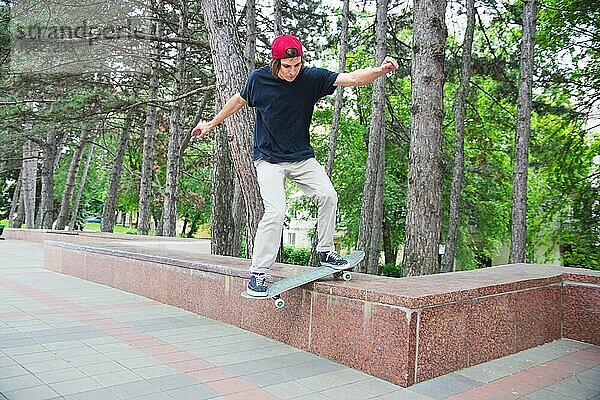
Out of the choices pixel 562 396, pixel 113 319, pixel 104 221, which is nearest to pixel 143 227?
pixel 104 221

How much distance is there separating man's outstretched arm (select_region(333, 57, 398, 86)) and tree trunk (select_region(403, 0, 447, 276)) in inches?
77.1

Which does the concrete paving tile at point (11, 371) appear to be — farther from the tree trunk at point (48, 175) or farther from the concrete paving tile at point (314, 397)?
the tree trunk at point (48, 175)

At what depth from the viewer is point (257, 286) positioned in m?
4.19

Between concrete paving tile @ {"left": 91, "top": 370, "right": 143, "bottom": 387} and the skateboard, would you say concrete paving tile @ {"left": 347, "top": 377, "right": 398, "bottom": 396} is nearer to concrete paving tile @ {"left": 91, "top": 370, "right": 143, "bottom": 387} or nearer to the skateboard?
the skateboard

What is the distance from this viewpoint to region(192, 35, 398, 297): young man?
4.18m

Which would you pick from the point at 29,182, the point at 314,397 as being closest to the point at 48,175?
the point at 29,182

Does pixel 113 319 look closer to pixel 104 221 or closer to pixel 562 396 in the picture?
pixel 562 396

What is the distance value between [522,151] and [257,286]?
8.34 m

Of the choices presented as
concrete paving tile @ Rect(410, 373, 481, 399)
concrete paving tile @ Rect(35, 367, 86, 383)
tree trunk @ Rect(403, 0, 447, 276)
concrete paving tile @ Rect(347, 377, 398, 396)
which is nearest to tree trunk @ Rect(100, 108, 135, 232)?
tree trunk @ Rect(403, 0, 447, 276)

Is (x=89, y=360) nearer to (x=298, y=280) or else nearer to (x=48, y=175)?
(x=298, y=280)

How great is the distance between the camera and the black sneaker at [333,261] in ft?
14.4

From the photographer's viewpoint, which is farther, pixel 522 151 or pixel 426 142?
pixel 522 151

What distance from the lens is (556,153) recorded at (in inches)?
576

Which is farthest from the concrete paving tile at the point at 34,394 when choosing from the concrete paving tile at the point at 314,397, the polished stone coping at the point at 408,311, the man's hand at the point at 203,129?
the man's hand at the point at 203,129
